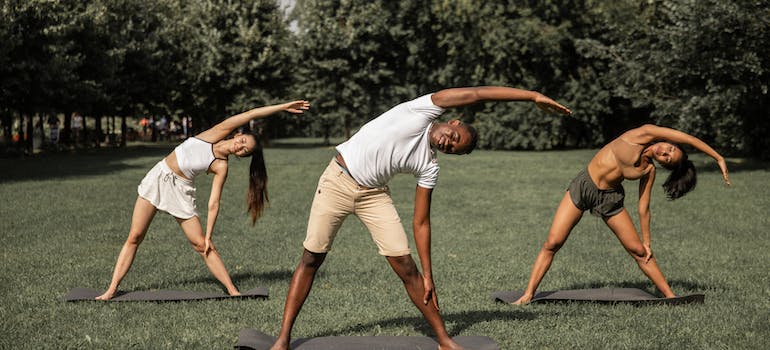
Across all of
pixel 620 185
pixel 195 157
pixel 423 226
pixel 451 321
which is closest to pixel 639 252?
Answer: pixel 620 185

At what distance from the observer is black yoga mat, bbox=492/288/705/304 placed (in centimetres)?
775

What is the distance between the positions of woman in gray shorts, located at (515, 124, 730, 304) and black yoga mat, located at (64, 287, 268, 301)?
279 cm

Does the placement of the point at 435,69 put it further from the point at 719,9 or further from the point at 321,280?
the point at 321,280

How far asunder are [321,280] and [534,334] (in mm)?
3296

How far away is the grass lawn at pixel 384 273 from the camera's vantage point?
22.2 ft

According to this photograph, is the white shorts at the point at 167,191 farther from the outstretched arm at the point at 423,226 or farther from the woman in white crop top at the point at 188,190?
the outstretched arm at the point at 423,226

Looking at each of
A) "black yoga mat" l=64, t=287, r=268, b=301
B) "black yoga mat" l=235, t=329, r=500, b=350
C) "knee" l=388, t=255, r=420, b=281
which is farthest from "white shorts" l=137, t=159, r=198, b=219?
"knee" l=388, t=255, r=420, b=281

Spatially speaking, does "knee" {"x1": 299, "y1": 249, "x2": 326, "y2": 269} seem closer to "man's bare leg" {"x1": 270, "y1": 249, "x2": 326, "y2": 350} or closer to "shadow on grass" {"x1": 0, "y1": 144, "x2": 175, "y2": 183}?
"man's bare leg" {"x1": 270, "y1": 249, "x2": 326, "y2": 350}

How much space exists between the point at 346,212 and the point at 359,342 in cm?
113

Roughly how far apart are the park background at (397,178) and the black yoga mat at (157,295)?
0.18 m

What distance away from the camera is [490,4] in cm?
4441

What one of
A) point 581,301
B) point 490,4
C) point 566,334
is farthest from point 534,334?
point 490,4

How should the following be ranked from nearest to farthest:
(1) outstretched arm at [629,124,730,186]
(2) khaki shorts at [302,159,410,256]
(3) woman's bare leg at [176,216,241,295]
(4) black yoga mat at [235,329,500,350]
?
(2) khaki shorts at [302,159,410,256], (4) black yoga mat at [235,329,500,350], (1) outstretched arm at [629,124,730,186], (3) woman's bare leg at [176,216,241,295]

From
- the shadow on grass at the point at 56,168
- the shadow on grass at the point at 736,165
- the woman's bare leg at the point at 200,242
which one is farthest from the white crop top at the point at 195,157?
the shadow on grass at the point at 736,165
